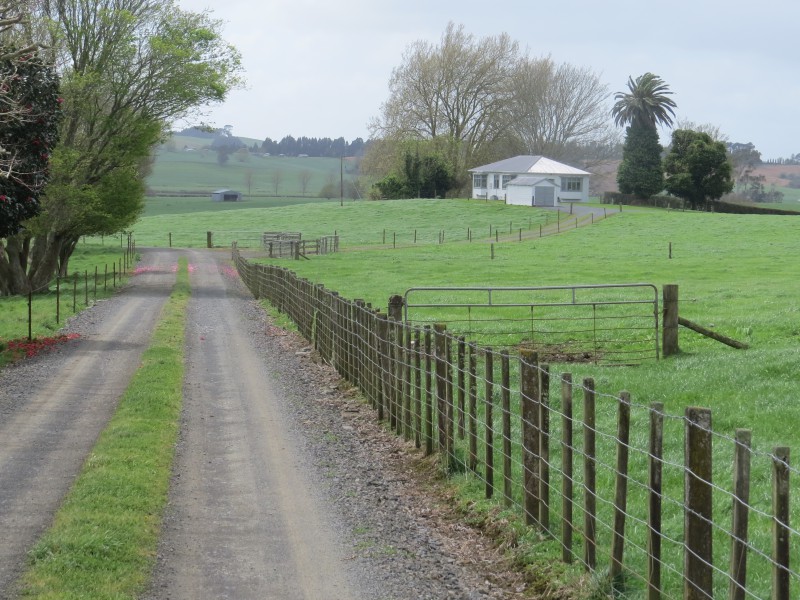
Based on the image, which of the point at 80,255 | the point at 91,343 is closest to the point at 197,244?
the point at 80,255

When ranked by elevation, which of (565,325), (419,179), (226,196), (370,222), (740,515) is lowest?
(565,325)

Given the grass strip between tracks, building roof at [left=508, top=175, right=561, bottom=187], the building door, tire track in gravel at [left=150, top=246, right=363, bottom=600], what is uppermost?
building roof at [left=508, top=175, right=561, bottom=187]

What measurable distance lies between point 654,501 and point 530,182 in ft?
331

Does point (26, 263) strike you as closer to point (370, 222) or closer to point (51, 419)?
point (51, 419)

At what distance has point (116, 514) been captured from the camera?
9.30 metres

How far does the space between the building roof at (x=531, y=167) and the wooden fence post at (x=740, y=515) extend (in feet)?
348

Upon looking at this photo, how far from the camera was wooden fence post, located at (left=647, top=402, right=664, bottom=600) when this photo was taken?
6.52 m

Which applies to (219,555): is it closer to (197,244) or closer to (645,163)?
(197,244)

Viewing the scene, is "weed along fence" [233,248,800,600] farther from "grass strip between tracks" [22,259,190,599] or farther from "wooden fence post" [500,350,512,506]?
"grass strip between tracks" [22,259,190,599]

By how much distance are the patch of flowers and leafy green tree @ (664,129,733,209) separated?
293 feet

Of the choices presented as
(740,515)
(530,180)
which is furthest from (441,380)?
(530,180)

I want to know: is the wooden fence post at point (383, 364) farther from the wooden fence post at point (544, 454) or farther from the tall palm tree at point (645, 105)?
the tall palm tree at point (645, 105)

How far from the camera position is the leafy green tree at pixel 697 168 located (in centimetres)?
10575

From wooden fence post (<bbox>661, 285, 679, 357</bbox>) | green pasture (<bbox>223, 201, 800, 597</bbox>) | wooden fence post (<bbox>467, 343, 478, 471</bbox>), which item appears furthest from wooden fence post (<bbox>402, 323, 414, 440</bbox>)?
wooden fence post (<bbox>661, 285, 679, 357</bbox>)
